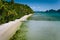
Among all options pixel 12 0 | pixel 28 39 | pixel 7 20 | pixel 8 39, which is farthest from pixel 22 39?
pixel 12 0

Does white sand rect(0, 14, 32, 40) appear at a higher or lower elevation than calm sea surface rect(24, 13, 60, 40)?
higher

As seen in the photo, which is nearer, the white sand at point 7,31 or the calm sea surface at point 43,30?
the white sand at point 7,31

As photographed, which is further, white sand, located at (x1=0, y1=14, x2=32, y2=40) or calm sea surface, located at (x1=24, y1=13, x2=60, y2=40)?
calm sea surface, located at (x1=24, y1=13, x2=60, y2=40)

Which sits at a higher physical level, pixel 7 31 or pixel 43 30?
pixel 7 31

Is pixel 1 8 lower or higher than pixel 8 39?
higher

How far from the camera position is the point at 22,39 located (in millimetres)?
12055

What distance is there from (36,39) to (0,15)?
793 cm

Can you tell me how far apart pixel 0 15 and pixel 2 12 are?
33 centimetres

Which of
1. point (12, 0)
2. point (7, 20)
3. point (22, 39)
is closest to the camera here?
point (22, 39)

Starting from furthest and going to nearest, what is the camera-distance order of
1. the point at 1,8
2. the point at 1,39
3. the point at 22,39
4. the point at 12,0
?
the point at 12,0 → the point at 1,8 → the point at 22,39 → the point at 1,39

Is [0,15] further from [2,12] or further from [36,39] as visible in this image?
[36,39]

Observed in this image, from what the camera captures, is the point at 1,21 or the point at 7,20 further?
the point at 7,20

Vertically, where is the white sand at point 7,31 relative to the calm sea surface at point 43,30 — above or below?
above

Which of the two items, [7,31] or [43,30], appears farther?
[43,30]
